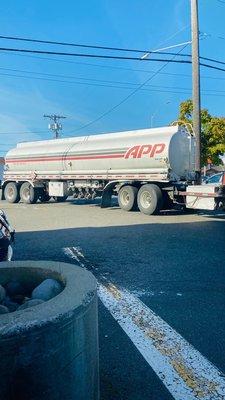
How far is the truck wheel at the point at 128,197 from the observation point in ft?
54.4

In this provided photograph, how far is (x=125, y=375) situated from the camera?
3322 mm

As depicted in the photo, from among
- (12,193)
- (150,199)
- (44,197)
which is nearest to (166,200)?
(150,199)

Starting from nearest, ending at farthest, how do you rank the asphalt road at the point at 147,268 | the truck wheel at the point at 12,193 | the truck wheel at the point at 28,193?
the asphalt road at the point at 147,268 → the truck wheel at the point at 28,193 → the truck wheel at the point at 12,193

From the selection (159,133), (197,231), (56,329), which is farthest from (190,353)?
(159,133)

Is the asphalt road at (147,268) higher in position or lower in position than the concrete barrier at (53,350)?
lower

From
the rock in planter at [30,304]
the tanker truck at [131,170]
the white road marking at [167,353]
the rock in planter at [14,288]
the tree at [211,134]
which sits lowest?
the white road marking at [167,353]

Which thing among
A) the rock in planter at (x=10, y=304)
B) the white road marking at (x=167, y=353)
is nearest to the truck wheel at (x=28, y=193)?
the white road marking at (x=167, y=353)

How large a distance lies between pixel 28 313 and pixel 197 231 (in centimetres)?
938

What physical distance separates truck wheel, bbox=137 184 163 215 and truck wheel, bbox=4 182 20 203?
10.2 m

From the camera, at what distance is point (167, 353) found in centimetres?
372

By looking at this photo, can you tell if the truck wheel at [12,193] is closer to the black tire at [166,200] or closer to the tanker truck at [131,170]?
the tanker truck at [131,170]

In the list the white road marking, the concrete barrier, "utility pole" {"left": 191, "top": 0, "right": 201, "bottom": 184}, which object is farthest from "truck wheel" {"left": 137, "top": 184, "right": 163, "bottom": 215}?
the concrete barrier

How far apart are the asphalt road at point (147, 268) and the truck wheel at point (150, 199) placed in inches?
26.3

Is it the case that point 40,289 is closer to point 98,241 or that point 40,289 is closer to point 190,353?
point 190,353
